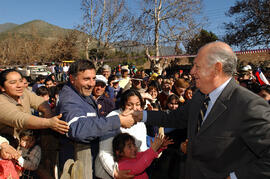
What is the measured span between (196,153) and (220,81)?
0.66 m

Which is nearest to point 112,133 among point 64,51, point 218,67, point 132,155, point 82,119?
point 132,155

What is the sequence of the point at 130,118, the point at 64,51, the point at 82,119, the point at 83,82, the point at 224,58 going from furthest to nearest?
the point at 64,51
the point at 130,118
the point at 83,82
the point at 82,119
the point at 224,58

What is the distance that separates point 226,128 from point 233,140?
102 mm

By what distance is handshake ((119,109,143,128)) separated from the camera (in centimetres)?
233

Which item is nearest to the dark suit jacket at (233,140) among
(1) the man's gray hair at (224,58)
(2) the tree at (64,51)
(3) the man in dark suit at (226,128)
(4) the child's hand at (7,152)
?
(3) the man in dark suit at (226,128)

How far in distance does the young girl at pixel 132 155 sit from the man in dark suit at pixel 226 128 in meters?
0.56

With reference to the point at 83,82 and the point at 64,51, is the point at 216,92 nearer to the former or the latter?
Result: the point at 83,82

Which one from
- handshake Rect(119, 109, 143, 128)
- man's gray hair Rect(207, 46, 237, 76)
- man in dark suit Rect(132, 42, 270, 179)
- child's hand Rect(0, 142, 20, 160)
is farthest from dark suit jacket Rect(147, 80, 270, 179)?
child's hand Rect(0, 142, 20, 160)

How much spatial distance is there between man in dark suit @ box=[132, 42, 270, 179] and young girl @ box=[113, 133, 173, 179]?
557 mm

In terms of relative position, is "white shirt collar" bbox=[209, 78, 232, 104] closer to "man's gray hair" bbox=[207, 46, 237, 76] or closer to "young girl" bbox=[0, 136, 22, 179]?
"man's gray hair" bbox=[207, 46, 237, 76]

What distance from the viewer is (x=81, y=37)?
21516 millimetres

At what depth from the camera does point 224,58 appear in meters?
1.72

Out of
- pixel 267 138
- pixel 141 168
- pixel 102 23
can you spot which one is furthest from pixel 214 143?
pixel 102 23

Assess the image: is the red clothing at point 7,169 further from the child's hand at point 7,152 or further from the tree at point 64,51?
the tree at point 64,51
